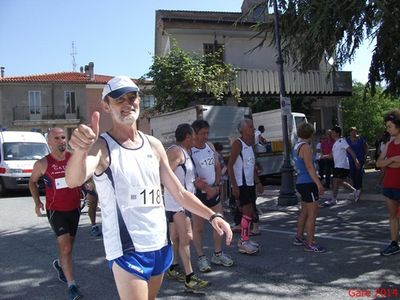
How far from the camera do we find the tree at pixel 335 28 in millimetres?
9297

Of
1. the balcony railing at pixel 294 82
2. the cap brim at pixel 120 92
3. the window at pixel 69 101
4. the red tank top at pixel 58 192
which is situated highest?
the window at pixel 69 101

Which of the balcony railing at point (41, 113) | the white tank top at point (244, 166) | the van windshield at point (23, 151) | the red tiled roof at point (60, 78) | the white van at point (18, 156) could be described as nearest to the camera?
the white tank top at point (244, 166)

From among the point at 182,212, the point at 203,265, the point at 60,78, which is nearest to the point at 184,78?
the point at 203,265

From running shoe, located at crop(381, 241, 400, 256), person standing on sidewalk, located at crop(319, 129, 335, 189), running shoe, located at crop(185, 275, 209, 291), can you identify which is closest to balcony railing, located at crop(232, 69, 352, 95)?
person standing on sidewalk, located at crop(319, 129, 335, 189)

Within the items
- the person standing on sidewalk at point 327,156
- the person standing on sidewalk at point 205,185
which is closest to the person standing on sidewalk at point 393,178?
the person standing on sidewalk at point 205,185

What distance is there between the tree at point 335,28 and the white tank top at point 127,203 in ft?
22.9

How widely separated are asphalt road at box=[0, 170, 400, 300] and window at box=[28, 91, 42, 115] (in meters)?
36.7

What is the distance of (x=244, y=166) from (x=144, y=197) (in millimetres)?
4213

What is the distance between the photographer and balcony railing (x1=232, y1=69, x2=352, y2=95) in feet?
74.7

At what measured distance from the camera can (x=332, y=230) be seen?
27.6 ft

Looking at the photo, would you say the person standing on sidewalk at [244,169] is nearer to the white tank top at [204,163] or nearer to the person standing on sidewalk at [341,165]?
the white tank top at [204,163]

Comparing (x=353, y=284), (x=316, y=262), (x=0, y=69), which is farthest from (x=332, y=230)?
(x=0, y=69)

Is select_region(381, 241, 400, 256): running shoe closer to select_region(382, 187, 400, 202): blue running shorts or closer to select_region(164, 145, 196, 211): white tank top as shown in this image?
select_region(382, 187, 400, 202): blue running shorts

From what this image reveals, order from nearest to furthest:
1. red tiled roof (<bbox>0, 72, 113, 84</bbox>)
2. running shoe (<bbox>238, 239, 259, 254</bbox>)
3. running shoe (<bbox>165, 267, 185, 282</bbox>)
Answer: running shoe (<bbox>165, 267, 185, 282</bbox>)
running shoe (<bbox>238, 239, 259, 254</bbox>)
red tiled roof (<bbox>0, 72, 113, 84</bbox>)
